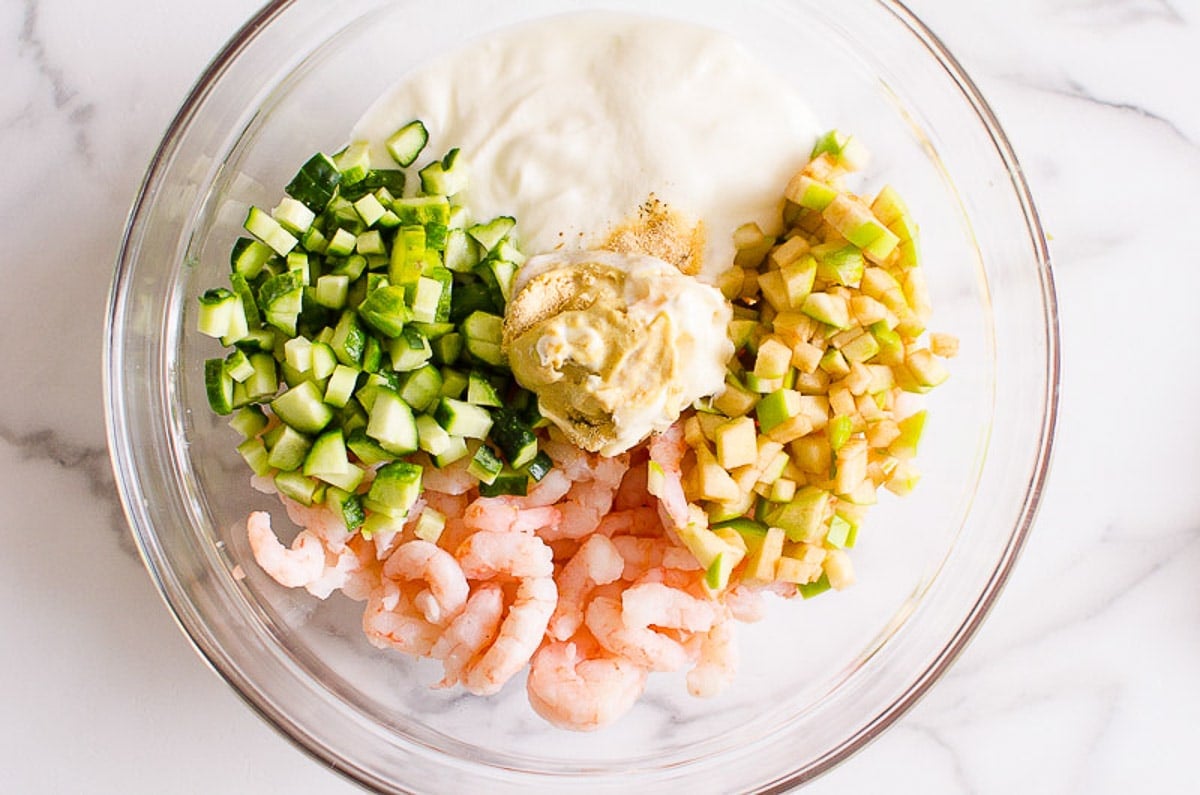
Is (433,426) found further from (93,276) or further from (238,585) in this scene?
(93,276)

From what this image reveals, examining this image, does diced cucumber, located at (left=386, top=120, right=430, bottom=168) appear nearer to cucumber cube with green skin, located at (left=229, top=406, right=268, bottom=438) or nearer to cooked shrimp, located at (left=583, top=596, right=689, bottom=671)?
cucumber cube with green skin, located at (left=229, top=406, right=268, bottom=438)

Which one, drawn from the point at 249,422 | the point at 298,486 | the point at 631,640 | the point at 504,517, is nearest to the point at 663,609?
the point at 631,640

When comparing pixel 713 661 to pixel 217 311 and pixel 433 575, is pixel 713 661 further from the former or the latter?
pixel 217 311

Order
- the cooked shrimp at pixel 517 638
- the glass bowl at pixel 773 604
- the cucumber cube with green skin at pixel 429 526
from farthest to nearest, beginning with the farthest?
the glass bowl at pixel 773 604 < the cucumber cube with green skin at pixel 429 526 < the cooked shrimp at pixel 517 638

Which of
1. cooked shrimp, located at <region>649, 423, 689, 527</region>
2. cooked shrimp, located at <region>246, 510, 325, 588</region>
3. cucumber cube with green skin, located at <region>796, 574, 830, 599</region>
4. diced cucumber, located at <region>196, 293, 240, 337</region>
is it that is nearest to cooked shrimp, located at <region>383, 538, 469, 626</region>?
cooked shrimp, located at <region>246, 510, 325, 588</region>

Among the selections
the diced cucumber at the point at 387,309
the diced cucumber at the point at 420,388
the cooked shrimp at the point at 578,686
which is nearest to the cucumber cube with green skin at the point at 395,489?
the diced cucumber at the point at 420,388

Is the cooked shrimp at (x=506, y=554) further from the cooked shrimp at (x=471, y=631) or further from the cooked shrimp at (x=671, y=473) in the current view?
the cooked shrimp at (x=671, y=473)
